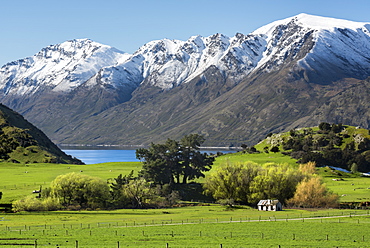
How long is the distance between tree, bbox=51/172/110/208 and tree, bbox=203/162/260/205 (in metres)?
32.9

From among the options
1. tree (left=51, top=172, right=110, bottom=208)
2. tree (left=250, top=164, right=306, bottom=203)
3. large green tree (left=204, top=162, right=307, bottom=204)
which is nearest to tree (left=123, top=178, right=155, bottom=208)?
tree (left=51, top=172, right=110, bottom=208)

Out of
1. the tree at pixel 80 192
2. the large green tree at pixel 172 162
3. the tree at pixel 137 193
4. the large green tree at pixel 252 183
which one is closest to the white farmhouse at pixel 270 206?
the large green tree at pixel 252 183

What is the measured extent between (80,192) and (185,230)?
5554cm

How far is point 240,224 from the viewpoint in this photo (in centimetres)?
9244

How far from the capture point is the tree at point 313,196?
13225cm

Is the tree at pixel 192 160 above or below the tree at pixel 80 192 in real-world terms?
above

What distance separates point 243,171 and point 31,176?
6735 cm

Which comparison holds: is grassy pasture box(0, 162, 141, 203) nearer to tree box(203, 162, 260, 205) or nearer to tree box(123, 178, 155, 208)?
tree box(123, 178, 155, 208)

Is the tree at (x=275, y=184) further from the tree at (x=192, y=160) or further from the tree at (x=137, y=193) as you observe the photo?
the tree at (x=137, y=193)

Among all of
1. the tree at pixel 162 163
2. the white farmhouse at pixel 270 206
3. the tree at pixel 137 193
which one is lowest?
the white farmhouse at pixel 270 206

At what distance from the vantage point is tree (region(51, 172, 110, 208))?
13012 cm

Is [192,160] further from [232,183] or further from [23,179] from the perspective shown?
[23,179]

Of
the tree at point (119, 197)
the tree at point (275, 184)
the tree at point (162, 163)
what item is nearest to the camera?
the tree at point (119, 197)

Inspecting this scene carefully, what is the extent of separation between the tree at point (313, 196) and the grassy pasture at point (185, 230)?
18698mm
